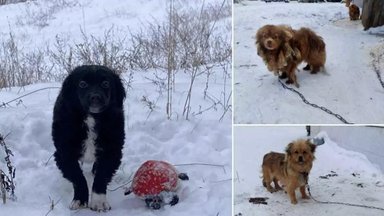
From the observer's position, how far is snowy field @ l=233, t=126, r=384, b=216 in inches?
77.7

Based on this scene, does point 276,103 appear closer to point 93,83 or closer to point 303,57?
point 303,57

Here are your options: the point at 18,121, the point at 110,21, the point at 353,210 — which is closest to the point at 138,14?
the point at 110,21

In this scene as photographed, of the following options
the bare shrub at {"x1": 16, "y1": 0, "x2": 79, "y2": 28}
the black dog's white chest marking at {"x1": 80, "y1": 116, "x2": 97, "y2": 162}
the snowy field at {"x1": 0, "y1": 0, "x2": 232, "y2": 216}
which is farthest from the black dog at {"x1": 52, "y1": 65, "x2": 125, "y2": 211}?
the bare shrub at {"x1": 16, "y1": 0, "x2": 79, "y2": 28}

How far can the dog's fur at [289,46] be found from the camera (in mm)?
1969

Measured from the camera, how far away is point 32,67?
5.20 metres

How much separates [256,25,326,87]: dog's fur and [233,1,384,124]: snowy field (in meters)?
0.02

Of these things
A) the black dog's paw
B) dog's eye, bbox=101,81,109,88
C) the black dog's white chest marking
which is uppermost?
dog's eye, bbox=101,81,109,88

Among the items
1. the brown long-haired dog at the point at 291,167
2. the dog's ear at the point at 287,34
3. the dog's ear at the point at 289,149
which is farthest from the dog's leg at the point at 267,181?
the dog's ear at the point at 287,34

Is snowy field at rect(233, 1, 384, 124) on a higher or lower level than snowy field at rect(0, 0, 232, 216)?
higher

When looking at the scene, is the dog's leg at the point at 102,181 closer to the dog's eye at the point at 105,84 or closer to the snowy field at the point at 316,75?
the dog's eye at the point at 105,84

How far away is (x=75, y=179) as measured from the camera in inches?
99.2

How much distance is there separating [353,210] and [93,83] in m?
1.11

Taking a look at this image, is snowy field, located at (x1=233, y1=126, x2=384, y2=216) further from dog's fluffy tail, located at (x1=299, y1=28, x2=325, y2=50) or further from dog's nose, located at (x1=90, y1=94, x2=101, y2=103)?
dog's nose, located at (x1=90, y1=94, x2=101, y2=103)

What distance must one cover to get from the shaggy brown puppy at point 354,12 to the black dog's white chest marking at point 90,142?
1127 millimetres
